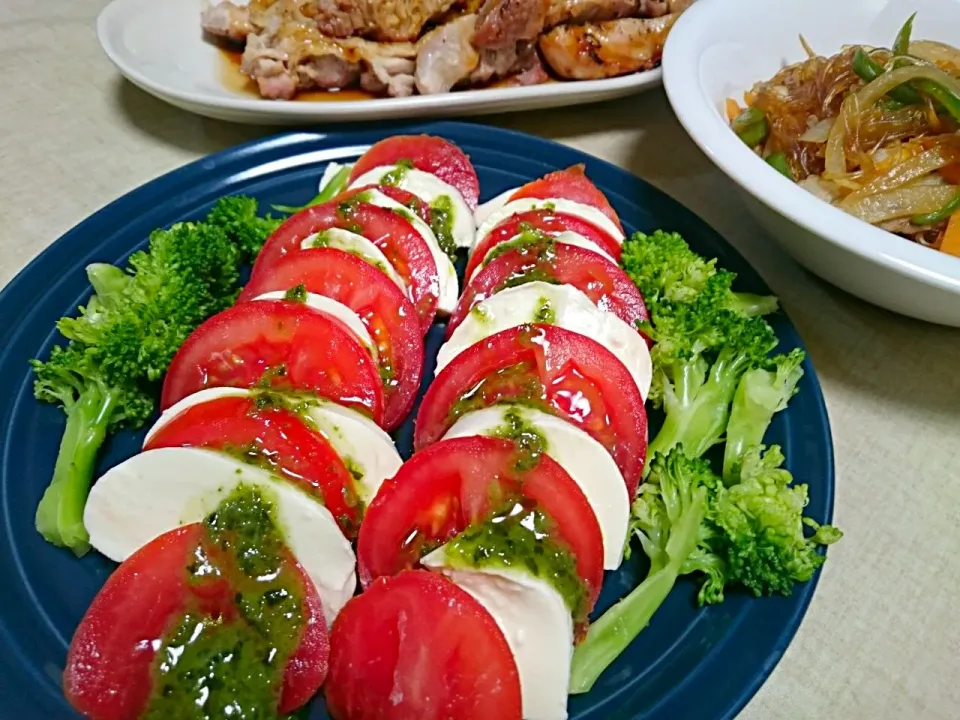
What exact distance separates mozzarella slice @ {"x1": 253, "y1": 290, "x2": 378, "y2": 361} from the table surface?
51.5 inches

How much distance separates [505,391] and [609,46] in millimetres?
2088

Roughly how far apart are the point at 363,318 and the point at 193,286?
61 cm

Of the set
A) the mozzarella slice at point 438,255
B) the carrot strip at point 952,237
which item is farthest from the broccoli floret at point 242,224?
the carrot strip at point 952,237

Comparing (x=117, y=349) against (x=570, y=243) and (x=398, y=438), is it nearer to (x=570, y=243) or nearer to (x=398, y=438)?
(x=398, y=438)

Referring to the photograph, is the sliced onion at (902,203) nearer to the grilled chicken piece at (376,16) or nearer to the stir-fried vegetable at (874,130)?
the stir-fried vegetable at (874,130)

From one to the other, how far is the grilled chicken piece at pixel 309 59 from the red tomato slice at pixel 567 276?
1.44 metres

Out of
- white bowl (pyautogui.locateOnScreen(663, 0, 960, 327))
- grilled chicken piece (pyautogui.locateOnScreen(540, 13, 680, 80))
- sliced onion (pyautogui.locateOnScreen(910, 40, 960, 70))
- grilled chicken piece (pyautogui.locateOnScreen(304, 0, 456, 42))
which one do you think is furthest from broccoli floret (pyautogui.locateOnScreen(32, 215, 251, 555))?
sliced onion (pyautogui.locateOnScreen(910, 40, 960, 70))

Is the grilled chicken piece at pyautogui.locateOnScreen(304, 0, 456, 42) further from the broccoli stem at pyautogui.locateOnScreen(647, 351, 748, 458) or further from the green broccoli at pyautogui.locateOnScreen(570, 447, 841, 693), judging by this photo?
the green broccoli at pyautogui.locateOnScreen(570, 447, 841, 693)

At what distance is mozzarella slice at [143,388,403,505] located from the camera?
1940 mm

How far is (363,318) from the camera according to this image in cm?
229

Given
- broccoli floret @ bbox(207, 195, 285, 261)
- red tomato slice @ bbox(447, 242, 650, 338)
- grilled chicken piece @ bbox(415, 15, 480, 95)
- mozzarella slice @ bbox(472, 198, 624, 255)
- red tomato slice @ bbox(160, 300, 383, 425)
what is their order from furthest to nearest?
1. grilled chicken piece @ bbox(415, 15, 480, 95)
2. broccoli floret @ bbox(207, 195, 285, 261)
3. mozzarella slice @ bbox(472, 198, 624, 255)
4. red tomato slice @ bbox(447, 242, 650, 338)
5. red tomato slice @ bbox(160, 300, 383, 425)

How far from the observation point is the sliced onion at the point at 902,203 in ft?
7.86

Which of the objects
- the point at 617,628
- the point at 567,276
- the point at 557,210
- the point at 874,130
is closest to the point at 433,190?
the point at 557,210


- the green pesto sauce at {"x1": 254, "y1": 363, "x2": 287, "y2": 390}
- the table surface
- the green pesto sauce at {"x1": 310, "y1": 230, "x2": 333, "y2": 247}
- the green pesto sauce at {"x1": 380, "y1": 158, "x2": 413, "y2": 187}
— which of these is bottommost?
the table surface
